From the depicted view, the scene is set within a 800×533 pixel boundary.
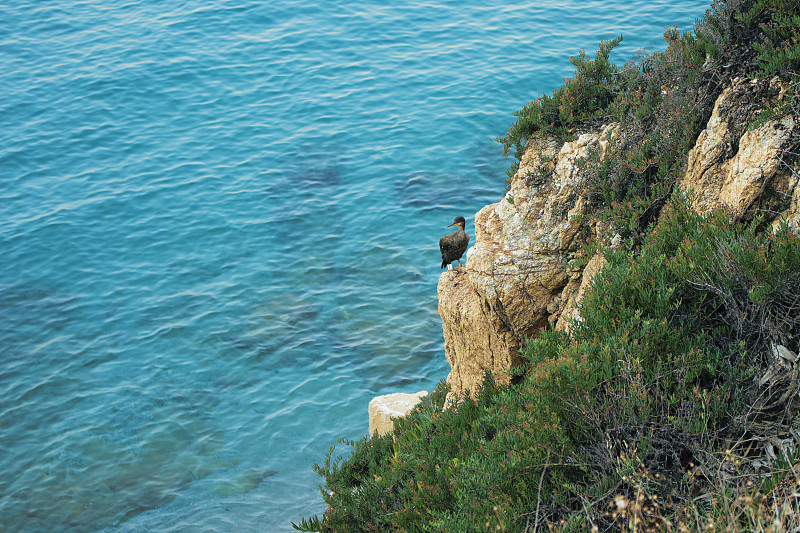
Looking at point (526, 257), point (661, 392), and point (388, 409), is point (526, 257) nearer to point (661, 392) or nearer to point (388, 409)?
point (661, 392)

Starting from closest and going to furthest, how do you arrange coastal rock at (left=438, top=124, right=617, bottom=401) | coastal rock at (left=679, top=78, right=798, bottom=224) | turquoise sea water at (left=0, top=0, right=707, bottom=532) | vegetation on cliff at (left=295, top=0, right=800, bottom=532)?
vegetation on cliff at (left=295, top=0, right=800, bottom=532) < coastal rock at (left=679, top=78, right=798, bottom=224) < coastal rock at (left=438, top=124, right=617, bottom=401) < turquoise sea water at (left=0, top=0, right=707, bottom=532)

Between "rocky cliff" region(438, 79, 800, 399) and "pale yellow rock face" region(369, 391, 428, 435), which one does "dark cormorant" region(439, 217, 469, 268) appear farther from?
"pale yellow rock face" region(369, 391, 428, 435)

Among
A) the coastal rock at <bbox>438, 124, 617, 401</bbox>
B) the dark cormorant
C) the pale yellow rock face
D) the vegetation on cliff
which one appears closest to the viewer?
the vegetation on cliff

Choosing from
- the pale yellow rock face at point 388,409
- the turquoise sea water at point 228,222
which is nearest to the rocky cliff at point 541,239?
the pale yellow rock face at point 388,409

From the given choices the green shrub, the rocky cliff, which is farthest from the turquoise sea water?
the green shrub

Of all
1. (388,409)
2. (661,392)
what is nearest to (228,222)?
(388,409)

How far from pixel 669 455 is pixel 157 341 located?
11.5m

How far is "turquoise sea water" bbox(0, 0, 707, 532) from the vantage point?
1098 cm

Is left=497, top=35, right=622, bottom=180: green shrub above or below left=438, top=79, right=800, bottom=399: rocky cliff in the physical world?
above

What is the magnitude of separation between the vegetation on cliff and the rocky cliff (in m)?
0.26

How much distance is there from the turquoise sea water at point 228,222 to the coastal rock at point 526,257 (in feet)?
15.0

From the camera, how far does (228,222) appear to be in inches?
674

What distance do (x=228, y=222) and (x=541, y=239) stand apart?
1183cm

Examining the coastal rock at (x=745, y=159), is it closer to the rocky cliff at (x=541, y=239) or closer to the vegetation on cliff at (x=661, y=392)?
the rocky cliff at (x=541, y=239)
